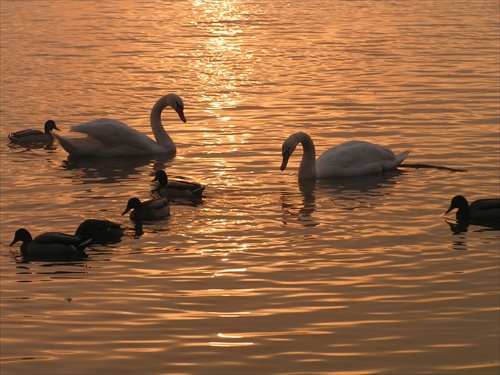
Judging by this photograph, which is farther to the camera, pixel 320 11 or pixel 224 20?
pixel 320 11

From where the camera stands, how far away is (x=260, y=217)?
16672mm

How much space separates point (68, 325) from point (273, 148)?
10404 mm

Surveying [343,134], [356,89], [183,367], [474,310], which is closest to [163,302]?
[183,367]

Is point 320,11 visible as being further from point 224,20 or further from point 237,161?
point 237,161

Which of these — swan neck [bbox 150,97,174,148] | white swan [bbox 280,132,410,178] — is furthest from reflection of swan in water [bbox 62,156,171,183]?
white swan [bbox 280,132,410,178]

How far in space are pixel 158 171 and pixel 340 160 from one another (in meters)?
3.13

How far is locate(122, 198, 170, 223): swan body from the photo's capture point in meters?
16.2

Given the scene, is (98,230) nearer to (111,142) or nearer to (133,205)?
(133,205)

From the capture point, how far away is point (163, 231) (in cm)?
1595

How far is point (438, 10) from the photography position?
4556 cm

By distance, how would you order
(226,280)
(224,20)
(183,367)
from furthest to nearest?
(224,20)
(226,280)
(183,367)

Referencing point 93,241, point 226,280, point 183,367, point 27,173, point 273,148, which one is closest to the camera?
point 183,367

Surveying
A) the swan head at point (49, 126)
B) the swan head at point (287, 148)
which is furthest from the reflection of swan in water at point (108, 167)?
the swan head at point (287, 148)

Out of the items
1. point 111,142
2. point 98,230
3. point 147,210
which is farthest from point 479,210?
point 111,142
